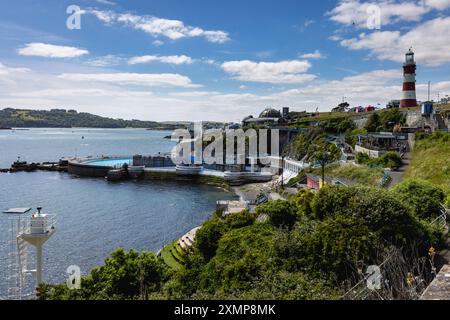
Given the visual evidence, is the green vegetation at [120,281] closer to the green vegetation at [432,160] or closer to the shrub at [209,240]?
the shrub at [209,240]

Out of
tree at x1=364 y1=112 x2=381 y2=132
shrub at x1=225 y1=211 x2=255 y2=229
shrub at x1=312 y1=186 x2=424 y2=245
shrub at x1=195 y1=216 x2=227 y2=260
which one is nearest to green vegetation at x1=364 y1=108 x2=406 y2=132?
tree at x1=364 y1=112 x2=381 y2=132

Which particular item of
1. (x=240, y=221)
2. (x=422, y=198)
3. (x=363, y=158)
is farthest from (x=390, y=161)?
(x=240, y=221)

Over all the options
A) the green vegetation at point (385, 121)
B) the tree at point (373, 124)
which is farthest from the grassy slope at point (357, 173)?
the tree at point (373, 124)

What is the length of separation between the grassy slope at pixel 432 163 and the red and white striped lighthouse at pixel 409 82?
2388 centimetres

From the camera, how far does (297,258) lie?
42.5ft

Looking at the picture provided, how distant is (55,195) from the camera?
150 ft

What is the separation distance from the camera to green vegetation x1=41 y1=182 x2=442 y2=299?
459 inches

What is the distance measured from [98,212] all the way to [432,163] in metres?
28.5

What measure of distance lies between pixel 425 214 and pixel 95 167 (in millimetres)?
56134

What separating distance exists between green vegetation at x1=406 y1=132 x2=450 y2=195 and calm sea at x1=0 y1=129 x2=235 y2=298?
688 inches

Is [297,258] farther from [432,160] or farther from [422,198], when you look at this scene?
[432,160]

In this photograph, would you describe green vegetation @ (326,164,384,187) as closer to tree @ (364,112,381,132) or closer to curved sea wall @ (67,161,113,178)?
tree @ (364,112,381,132)
